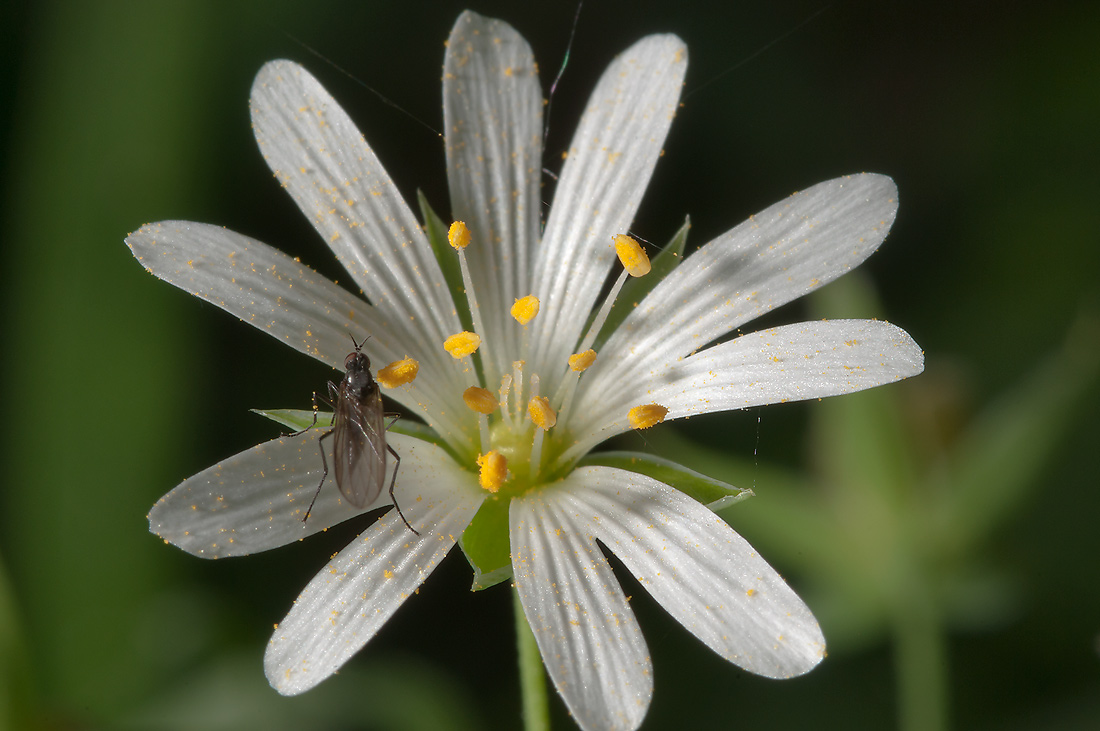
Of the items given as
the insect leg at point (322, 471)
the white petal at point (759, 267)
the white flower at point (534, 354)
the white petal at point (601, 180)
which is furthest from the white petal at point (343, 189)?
the white petal at point (759, 267)

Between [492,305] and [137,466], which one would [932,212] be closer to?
[492,305]

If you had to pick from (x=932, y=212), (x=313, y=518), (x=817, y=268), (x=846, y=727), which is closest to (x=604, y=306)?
(x=817, y=268)

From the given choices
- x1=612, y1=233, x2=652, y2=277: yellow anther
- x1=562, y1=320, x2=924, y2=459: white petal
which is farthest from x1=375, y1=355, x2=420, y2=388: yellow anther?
x1=612, y1=233, x2=652, y2=277: yellow anther

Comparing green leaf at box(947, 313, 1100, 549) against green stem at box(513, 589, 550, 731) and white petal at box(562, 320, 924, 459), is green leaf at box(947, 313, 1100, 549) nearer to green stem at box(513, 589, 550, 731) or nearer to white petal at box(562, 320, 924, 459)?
white petal at box(562, 320, 924, 459)

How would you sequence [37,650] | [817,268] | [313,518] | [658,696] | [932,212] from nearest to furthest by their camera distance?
[313,518], [817,268], [37,650], [658,696], [932,212]

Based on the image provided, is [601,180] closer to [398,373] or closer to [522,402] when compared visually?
[522,402]

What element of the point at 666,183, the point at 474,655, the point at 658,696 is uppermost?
the point at 666,183
